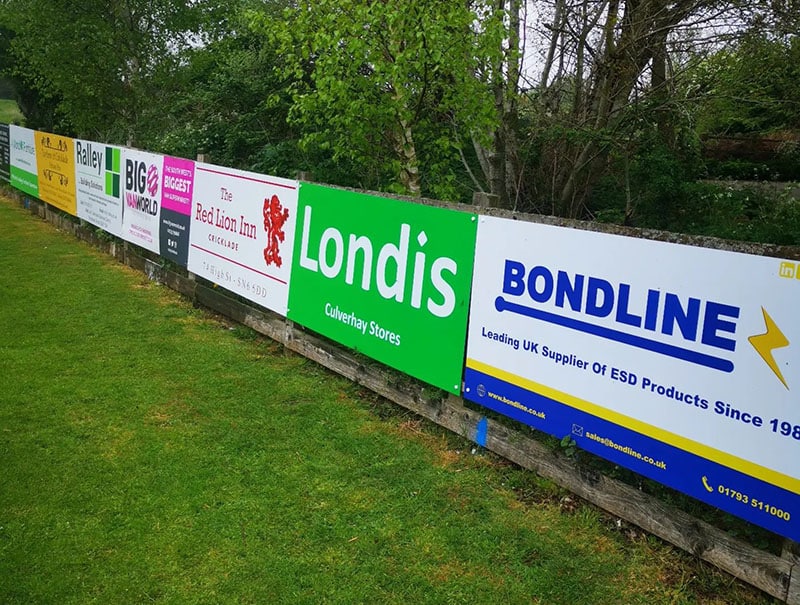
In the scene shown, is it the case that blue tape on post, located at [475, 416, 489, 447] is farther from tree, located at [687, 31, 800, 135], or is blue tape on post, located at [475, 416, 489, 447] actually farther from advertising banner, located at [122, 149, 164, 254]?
tree, located at [687, 31, 800, 135]

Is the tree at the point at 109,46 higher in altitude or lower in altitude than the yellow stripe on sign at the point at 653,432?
higher

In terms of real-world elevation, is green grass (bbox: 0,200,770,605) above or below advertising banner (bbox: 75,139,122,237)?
below

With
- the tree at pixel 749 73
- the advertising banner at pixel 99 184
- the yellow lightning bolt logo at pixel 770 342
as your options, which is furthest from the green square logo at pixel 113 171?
the yellow lightning bolt logo at pixel 770 342

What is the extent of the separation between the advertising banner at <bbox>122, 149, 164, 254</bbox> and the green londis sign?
3910 mm

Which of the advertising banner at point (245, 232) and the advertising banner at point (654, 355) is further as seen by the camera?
the advertising banner at point (245, 232)

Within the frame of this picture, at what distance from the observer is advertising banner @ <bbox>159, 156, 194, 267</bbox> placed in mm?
8727

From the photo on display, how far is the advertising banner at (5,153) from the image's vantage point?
58.4ft

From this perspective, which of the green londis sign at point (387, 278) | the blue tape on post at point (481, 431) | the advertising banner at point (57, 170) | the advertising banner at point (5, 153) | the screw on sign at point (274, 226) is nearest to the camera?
the blue tape on post at point (481, 431)

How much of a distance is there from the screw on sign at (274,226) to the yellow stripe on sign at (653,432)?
9.22 feet

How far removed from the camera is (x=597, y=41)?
1124 cm

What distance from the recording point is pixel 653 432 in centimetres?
360

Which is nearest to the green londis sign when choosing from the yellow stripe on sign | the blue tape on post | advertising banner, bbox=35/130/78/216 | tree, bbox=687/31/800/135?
the blue tape on post

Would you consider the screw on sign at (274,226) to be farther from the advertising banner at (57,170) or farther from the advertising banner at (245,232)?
the advertising banner at (57,170)

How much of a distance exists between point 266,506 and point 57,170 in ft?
38.9
